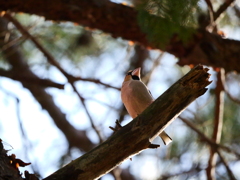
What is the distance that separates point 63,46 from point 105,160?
335 cm

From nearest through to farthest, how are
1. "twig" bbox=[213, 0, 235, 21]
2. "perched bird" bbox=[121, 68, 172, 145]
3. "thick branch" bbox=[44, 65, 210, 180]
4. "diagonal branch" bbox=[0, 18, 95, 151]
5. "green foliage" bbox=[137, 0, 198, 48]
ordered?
"thick branch" bbox=[44, 65, 210, 180], "green foliage" bbox=[137, 0, 198, 48], "perched bird" bbox=[121, 68, 172, 145], "twig" bbox=[213, 0, 235, 21], "diagonal branch" bbox=[0, 18, 95, 151]

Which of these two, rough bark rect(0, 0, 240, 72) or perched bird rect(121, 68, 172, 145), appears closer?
perched bird rect(121, 68, 172, 145)

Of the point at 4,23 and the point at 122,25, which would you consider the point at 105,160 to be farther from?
the point at 4,23

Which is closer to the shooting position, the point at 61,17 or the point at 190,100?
the point at 190,100

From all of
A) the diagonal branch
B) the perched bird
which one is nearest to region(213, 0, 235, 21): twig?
the perched bird

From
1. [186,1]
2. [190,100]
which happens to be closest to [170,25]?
[186,1]

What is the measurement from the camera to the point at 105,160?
2.02 meters

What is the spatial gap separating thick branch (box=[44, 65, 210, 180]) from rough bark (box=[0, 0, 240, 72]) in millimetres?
1485

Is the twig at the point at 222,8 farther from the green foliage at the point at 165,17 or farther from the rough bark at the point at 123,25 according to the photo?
the green foliage at the point at 165,17

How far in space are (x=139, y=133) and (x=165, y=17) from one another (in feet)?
2.76

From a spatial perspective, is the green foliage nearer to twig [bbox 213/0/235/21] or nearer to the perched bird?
the perched bird

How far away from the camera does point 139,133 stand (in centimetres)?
204

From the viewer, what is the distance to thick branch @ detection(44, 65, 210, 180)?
2018 mm

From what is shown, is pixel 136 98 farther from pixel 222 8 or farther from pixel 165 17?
pixel 222 8
